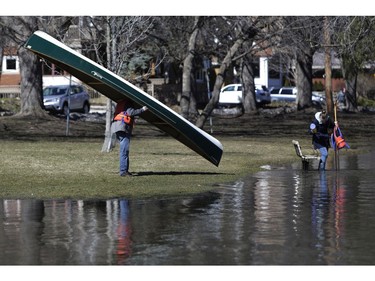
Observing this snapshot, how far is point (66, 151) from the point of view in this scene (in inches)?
1088

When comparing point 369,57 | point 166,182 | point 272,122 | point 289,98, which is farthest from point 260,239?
point 289,98

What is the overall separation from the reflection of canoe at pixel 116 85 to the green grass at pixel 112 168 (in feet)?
2.38

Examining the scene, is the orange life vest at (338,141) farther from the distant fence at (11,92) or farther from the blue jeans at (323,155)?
the distant fence at (11,92)

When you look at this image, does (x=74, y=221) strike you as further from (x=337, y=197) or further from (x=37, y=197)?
(x=337, y=197)

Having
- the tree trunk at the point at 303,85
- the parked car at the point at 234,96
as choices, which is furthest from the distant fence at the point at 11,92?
the tree trunk at the point at 303,85

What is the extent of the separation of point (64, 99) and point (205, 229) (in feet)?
134

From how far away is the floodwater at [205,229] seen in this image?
1172 centimetres

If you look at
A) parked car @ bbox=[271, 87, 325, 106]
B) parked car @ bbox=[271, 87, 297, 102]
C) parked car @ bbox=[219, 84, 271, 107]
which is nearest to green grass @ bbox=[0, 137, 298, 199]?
parked car @ bbox=[219, 84, 271, 107]

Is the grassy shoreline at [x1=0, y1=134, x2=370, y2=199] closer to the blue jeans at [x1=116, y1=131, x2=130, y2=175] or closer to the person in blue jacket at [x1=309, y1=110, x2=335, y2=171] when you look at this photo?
the blue jeans at [x1=116, y1=131, x2=130, y2=175]

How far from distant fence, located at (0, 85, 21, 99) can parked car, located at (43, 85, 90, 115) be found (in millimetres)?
A: 11091

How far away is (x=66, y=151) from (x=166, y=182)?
807 cm

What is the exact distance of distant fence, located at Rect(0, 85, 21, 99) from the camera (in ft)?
222

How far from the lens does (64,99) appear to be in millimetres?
53969

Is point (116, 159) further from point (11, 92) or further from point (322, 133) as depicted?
point (11, 92)
